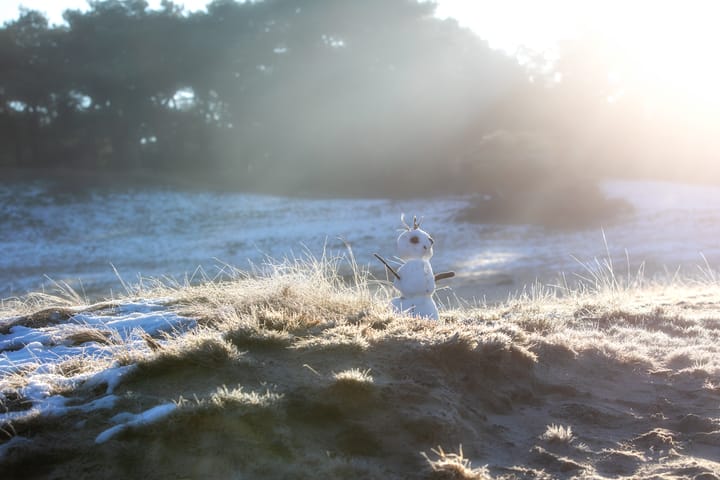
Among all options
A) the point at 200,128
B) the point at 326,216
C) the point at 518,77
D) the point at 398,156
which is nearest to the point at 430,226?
the point at 326,216

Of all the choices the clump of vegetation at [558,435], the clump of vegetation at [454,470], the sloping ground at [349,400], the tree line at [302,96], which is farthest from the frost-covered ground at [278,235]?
the clump of vegetation at [454,470]

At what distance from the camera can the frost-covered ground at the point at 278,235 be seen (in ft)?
65.8

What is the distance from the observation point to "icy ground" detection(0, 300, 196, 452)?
3656mm

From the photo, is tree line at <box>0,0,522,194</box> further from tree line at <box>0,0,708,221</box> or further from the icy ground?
the icy ground

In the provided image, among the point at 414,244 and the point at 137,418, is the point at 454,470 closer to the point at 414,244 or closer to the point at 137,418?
the point at 137,418

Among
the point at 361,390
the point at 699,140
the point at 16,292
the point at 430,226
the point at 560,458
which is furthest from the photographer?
the point at 699,140

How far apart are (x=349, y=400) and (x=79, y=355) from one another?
7.06 ft

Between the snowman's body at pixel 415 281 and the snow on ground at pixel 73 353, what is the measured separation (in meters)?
1.92

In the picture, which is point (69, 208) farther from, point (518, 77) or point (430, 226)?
point (518, 77)

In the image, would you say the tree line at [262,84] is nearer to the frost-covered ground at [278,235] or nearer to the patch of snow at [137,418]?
the frost-covered ground at [278,235]

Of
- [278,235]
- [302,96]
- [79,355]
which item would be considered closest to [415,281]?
[79,355]

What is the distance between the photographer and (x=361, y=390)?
389 centimetres

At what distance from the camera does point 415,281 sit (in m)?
6.36

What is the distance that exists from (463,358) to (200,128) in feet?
134
